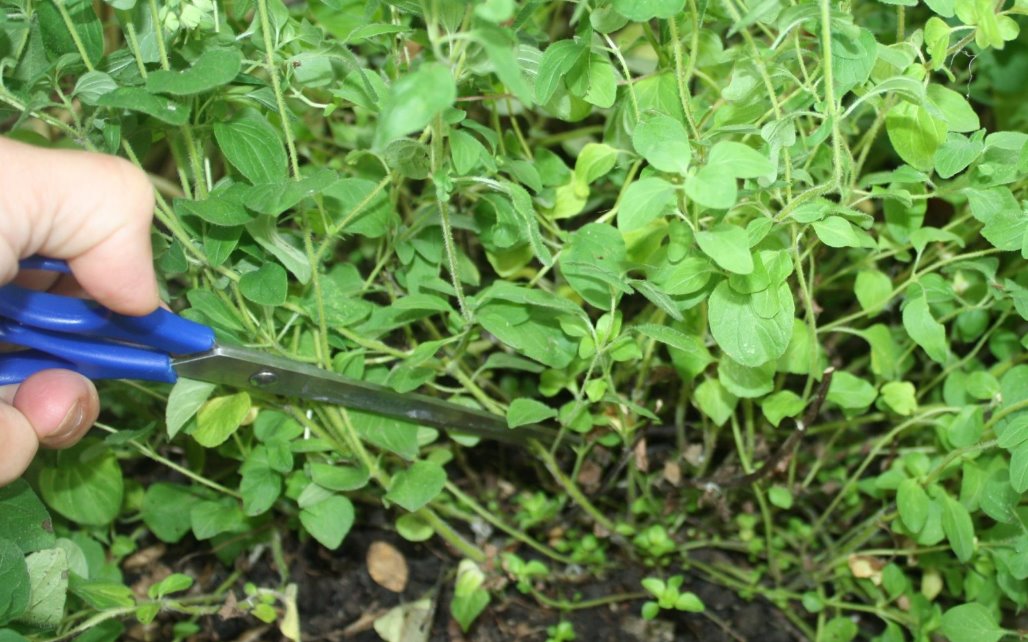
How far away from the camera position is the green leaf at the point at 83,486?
87cm

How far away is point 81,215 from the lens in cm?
58

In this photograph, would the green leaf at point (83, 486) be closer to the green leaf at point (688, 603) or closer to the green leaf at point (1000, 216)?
the green leaf at point (688, 603)

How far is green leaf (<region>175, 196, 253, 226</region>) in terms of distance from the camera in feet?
2.14

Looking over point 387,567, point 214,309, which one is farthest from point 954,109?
point 387,567

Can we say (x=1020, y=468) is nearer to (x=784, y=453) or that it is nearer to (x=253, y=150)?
(x=784, y=453)

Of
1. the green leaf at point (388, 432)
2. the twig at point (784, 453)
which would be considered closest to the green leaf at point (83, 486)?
the green leaf at point (388, 432)

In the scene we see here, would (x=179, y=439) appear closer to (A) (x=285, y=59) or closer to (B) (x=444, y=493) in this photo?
(B) (x=444, y=493)

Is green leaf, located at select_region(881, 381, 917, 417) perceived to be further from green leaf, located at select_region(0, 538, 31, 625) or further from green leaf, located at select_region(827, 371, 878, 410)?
green leaf, located at select_region(0, 538, 31, 625)

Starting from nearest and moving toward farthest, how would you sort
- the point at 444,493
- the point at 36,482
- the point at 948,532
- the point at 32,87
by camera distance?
the point at 32,87, the point at 948,532, the point at 36,482, the point at 444,493

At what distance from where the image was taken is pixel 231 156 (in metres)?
0.67

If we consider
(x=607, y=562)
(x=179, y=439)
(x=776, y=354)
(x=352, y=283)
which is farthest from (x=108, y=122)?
(x=607, y=562)

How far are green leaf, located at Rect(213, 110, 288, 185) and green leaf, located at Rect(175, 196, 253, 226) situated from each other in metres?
0.02

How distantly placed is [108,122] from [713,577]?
0.72 metres

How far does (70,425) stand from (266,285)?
0.19 metres
